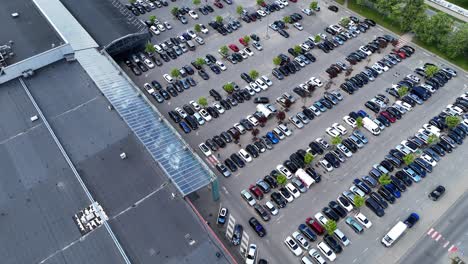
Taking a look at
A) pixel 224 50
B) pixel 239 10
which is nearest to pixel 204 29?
pixel 239 10

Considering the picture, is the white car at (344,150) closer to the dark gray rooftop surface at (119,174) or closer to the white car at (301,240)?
the white car at (301,240)

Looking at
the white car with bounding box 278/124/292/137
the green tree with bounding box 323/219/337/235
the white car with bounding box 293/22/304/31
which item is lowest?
the green tree with bounding box 323/219/337/235

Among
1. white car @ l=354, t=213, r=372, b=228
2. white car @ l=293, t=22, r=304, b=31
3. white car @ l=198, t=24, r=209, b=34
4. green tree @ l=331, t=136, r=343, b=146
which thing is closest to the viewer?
white car @ l=354, t=213, r=372, b=228

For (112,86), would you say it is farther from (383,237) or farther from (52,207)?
(383,237)

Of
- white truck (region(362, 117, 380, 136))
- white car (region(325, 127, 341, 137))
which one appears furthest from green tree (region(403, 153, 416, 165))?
white car (region(325, 127, 341, 137))

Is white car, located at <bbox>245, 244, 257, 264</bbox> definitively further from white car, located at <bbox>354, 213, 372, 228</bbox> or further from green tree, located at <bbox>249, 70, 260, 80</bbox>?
green tree, located at <bbox>249, 70, 260, 80</bbox>

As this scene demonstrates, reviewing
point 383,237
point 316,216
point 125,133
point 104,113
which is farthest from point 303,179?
point 104,113

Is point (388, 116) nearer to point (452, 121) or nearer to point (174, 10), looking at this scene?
point (452, 121)
